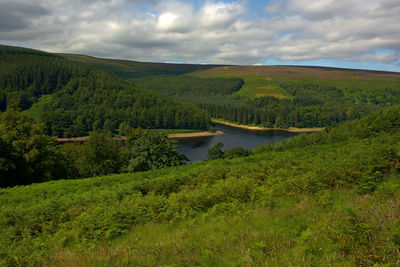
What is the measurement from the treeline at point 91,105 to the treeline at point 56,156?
86.7 meters

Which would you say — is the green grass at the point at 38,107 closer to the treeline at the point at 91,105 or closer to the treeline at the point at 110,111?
the treeline at the point at 91,105

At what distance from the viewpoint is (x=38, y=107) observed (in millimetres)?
162250

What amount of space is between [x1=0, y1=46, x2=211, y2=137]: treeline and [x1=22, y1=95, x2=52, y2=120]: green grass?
3652 millimetres

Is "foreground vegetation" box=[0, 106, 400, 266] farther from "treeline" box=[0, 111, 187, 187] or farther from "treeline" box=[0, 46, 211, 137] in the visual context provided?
"treeline" box=[0, 46, 211, 137]

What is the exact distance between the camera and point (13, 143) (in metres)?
33.0

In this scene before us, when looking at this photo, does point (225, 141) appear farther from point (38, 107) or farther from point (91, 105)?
point (38, 107)

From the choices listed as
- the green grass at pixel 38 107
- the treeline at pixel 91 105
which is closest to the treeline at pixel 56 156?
the treeline at pixel 91 105

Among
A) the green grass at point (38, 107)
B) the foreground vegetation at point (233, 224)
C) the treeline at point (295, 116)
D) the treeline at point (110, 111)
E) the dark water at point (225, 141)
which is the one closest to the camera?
the foreground vegetation at point (233, 224)

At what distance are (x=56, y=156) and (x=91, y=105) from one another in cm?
13549

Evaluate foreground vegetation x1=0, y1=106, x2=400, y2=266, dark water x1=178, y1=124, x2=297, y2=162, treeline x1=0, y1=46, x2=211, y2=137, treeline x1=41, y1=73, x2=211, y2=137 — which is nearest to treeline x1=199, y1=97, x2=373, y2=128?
dark water x1=178, y1=124, x2=297, y2=162

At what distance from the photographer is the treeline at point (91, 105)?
135 m

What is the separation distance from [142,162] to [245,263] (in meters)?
34.9

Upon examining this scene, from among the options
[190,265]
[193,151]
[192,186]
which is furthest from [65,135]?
[190,265]

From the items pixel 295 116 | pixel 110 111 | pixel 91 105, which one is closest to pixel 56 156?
pixel 110 111
